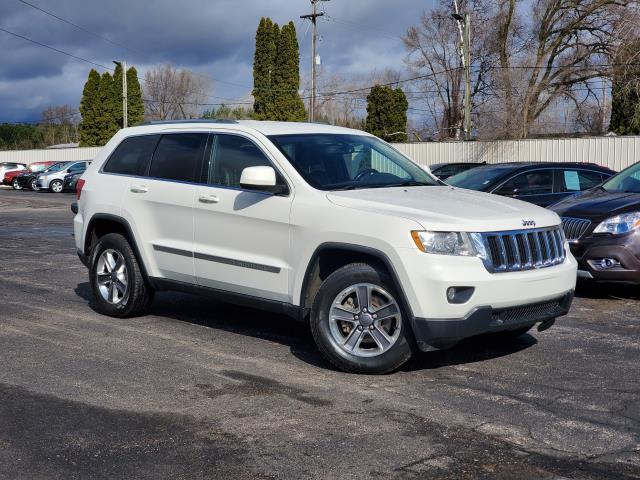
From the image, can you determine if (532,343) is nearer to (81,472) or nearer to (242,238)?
(242,238)

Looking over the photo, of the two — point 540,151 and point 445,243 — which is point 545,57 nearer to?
point 540,151

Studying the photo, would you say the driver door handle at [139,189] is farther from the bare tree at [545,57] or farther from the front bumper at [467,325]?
the bare tree at [545,57]

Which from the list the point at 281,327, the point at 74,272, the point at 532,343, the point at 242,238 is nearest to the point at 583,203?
the point at 532,343

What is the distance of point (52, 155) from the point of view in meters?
59.4

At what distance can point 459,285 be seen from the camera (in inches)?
221

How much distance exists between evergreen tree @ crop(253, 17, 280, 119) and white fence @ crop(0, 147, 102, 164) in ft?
36.8

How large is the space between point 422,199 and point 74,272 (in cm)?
636

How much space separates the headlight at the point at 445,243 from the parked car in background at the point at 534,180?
6.19 m

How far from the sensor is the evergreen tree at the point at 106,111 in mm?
59594

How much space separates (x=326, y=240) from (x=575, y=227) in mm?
3958

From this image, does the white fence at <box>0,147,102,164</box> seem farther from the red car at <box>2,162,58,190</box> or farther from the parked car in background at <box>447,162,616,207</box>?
the parked car in background at <box>447,162,616,207</box>

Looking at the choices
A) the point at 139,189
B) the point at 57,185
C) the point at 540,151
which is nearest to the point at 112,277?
the point at 139,189

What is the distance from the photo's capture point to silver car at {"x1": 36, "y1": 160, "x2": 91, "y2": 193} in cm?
4072

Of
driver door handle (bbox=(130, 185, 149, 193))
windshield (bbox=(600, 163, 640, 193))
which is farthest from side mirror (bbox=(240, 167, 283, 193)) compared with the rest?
windshield (bbox=(600, 163, 640, 193))
